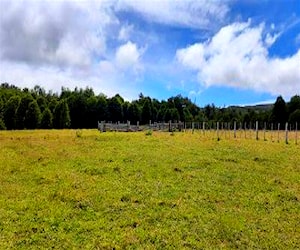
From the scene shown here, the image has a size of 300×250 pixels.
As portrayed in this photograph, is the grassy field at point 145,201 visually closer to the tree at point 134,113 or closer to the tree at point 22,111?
the tree at point 22,111

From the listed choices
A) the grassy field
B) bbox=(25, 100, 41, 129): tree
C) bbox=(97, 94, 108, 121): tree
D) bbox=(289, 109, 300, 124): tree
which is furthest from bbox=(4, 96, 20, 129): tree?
the grassy field

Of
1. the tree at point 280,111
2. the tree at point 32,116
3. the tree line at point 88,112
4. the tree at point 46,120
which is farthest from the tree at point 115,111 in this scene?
the tree at point 280,111

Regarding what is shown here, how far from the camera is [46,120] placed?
3260 inches

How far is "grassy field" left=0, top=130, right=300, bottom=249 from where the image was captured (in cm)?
1041

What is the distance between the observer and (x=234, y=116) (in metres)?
114

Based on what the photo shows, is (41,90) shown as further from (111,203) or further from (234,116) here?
(111,203)

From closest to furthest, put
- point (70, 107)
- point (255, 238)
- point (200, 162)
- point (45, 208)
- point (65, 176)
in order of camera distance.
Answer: point (255, 238) → point (45, 208) → point (65, 176) → point (200, 162) → point (70, 107)

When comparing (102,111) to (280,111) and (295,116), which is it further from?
(295,116)

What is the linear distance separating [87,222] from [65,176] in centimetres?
505

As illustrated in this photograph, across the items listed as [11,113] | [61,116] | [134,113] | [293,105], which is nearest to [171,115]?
[134,113]

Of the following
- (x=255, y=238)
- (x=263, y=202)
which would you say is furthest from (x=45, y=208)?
(x=263, y=202)

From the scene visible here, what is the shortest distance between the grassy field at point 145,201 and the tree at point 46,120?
62353mm

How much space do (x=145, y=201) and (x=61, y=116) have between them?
75.3m

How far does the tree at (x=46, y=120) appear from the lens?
82250 mm
